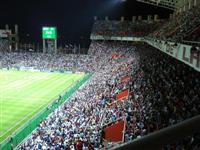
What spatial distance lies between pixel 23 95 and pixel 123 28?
130 ft

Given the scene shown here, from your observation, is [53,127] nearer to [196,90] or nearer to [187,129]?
[196,90]

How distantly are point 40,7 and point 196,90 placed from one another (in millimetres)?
76363

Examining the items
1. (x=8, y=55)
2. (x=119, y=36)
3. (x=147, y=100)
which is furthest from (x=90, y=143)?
(x=8, y=55)

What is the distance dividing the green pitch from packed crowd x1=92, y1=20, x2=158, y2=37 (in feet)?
72.3

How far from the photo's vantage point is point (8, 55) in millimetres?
72625

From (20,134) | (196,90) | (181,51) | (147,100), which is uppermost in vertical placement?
(181,51)

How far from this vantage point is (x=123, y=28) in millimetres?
70250

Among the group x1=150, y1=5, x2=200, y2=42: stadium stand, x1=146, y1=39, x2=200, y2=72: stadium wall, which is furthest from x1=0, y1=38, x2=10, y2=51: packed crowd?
x1=146, y1=39, x2=200, y2=72: stadium wall

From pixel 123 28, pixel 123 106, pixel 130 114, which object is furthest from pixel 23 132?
pixel 123 28

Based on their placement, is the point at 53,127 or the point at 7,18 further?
the point at 7,18

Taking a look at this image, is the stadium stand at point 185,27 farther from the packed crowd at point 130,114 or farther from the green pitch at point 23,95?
the green pitch at point 23,95

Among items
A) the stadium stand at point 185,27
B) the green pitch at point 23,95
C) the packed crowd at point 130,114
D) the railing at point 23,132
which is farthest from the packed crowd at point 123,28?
the railing at point 23,132

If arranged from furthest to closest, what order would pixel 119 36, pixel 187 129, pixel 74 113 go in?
pixel 119 36, pixel 74 113, pixel 187 129

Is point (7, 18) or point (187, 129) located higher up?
point (7, 18)
